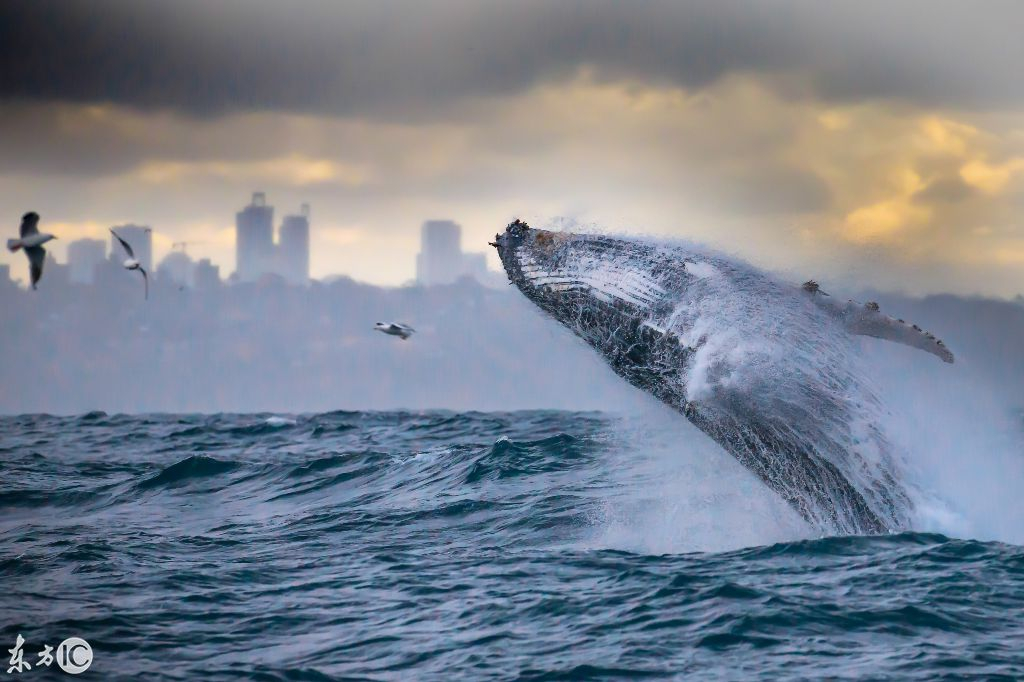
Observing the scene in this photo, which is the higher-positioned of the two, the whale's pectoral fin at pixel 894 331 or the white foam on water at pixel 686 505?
the whale's pectoral fin at pixel 894 331

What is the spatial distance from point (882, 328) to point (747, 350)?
6.19 ft

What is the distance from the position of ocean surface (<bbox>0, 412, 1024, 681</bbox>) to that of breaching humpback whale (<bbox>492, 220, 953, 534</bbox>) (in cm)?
128

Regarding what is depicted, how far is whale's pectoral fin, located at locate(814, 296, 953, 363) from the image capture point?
49.3ft

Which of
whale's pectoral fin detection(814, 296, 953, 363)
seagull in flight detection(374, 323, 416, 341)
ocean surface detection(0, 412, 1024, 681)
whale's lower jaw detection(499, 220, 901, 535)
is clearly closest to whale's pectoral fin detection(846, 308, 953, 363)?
whale's pectoral fin detection(814, 296, 953, 363)

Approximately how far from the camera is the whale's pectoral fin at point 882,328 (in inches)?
591

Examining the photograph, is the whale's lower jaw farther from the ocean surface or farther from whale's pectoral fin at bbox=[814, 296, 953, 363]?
whale's pectoral fin at bbox=[814, 296, 953, 363]

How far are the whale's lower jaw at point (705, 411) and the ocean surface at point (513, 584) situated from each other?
1.72ft

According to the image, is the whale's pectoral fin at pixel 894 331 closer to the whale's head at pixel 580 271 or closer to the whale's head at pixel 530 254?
the whale's head at pixel 580 271

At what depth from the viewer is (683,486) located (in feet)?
65.7

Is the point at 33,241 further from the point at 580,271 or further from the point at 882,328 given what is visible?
the point at 882,328

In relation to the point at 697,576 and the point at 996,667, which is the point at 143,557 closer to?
the point at 697,576

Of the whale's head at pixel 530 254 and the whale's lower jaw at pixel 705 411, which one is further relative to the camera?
the whale's head at pixel 530 254

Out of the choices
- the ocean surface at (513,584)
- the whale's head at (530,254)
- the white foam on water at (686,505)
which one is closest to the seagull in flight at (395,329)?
the ocean surface at (513,584)

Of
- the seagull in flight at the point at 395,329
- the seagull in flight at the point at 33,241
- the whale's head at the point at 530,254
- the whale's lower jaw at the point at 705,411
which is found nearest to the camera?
the whale's lower jaw at the point at 705,411
